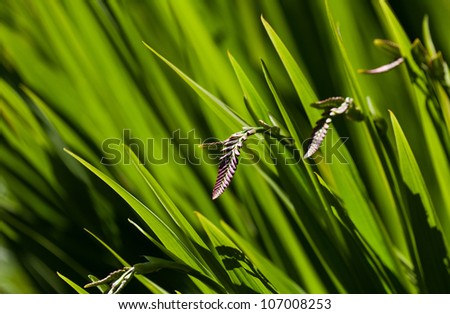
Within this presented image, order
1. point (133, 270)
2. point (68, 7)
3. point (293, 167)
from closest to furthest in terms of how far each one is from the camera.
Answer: point (133, 270) < point (293, 167) < point (68, 7)

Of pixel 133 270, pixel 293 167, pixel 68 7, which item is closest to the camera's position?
pixel 133 270

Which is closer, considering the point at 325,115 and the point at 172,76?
the point at 325,115

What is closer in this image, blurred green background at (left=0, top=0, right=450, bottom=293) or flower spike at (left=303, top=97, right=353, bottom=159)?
flower spike at (left=303, top=97, right=353, bottom=159)

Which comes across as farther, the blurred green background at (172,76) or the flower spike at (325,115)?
the blurred green background at (172,76)

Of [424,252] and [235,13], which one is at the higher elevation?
[235,13]

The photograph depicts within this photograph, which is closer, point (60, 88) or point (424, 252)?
point (424, 252)
